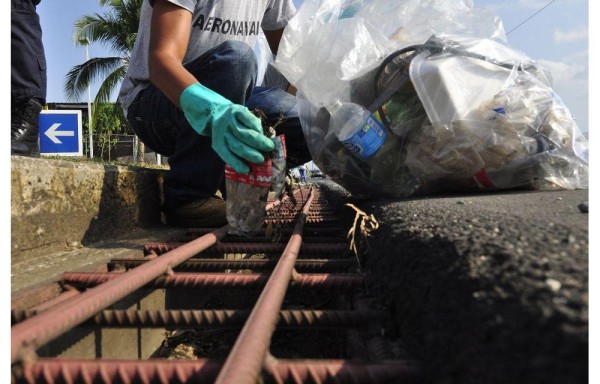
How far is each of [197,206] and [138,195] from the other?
32 centimetres

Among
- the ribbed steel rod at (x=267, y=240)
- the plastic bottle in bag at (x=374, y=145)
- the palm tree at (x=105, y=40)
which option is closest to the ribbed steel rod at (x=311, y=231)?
the ribbed steel rod at (x=267, y=240)

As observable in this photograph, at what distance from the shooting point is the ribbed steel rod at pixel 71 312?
0.68 metres

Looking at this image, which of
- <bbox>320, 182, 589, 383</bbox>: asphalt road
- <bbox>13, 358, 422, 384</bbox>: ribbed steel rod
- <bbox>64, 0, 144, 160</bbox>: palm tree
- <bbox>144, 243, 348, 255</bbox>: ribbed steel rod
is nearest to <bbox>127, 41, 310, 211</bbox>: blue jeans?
<bbox>144, 243, 348, 255</bbox>: ribbed steel rod

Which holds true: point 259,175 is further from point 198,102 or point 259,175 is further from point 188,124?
point 188,124

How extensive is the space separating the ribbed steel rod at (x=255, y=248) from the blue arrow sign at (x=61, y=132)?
10.1 ft

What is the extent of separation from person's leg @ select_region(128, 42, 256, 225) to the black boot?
0.71m

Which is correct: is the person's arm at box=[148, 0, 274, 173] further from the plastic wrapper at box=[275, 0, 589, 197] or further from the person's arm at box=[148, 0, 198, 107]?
the plastic wrapper at box=[275, 0, 589, 197]

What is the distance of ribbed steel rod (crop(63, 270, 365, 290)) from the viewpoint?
3.59 feet

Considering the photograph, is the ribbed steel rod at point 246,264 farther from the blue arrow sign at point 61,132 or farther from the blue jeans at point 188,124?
the blue arrow sign at point 61,132

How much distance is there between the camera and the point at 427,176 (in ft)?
5.77

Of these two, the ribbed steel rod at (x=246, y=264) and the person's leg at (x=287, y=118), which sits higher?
the person's leg at (x=287, y=118)

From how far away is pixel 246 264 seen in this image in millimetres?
1385

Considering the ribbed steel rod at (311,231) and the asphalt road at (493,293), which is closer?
the asphalt road at (493,293)

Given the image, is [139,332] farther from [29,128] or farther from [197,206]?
[29,128]
